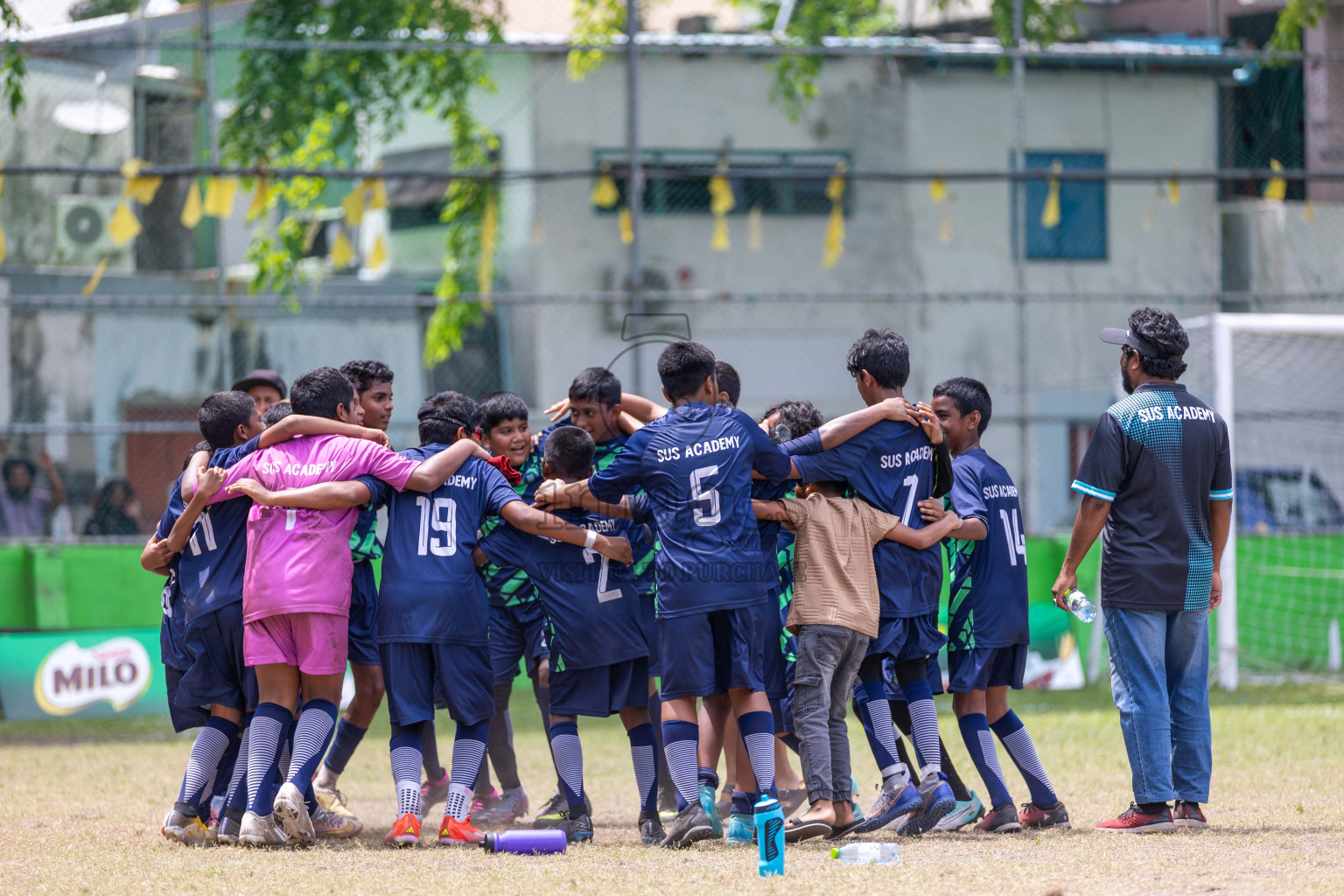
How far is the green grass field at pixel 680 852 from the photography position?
4.97m

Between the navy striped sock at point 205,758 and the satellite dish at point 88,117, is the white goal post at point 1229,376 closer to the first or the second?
the navy striped sock at point 205,758

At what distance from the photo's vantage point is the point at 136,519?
12.6 metres

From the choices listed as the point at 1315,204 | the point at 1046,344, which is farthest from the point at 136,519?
the point at 1315,204

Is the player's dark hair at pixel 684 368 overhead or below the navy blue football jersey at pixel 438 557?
overhead

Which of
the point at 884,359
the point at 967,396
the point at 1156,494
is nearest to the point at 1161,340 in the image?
the point at 1156,494

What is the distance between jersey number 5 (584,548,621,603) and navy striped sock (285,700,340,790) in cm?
120

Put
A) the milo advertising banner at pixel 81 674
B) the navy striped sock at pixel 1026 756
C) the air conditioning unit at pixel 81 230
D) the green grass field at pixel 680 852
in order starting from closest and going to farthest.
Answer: the green grass field at pixel 680 852
the navy striped sock at pixel 1026 756
the milo advertising banner at pixel 81 674
the air conditioning unit at pixel 81 230

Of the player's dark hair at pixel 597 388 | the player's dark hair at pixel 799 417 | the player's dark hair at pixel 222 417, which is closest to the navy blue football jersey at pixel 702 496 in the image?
the player's dark hair at pixel 597 388

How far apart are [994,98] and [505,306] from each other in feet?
22.1

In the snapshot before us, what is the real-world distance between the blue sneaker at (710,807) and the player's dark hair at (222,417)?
2560 mm

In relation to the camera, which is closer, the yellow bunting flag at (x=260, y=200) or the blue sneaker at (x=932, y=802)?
the blue sneaker at (x=932, y=802)

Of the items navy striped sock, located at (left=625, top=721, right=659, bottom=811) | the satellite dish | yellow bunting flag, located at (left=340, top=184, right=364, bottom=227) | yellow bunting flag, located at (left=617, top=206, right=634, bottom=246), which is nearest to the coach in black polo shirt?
navy striped sock, located at (left=625, top=721, right=659, bottom=811)

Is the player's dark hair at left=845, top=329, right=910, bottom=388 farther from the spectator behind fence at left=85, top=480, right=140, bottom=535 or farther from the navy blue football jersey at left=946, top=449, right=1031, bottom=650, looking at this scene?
the spectator behind fence at left=85, top=480, right=140, bottom=535

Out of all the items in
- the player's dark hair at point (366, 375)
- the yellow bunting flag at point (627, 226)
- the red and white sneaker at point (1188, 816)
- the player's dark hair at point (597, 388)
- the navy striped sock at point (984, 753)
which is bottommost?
the red and white sneaker at point (1188, 816)
